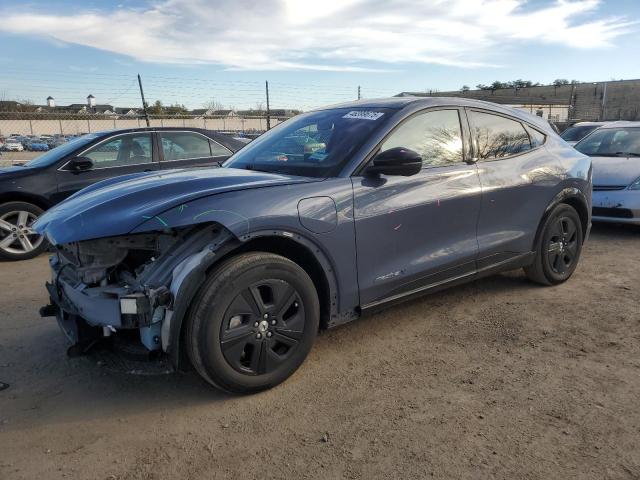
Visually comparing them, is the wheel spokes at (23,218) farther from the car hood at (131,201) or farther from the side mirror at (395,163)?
the side mirror at (395,163)

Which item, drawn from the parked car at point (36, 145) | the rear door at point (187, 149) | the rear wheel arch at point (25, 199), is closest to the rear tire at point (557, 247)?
the rear door at point (187, 149)

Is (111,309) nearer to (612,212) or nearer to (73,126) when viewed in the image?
(612,212)

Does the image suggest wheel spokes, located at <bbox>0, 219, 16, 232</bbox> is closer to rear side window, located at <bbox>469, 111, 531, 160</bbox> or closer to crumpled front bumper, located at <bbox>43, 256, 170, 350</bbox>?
crumpled front bumper, located at <bbox>43, 256, 170, 350</bbox>

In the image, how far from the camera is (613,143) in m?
8.05

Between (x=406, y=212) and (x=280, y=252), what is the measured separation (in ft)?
3.02

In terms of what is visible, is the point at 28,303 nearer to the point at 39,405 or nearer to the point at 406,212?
the point at 39,405

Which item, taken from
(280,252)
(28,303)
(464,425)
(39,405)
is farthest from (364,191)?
(28,303)

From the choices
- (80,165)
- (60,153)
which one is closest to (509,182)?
(80,165)

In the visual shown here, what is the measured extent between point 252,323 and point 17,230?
4776mm

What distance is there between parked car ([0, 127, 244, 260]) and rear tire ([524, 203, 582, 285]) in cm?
462

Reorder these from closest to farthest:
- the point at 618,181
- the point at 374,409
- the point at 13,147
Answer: the point at 374,409
the point at 618,181
the point at 13,147

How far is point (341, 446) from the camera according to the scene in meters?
2.49

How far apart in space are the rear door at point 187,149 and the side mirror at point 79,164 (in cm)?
95

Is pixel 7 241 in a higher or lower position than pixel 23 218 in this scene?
lower
